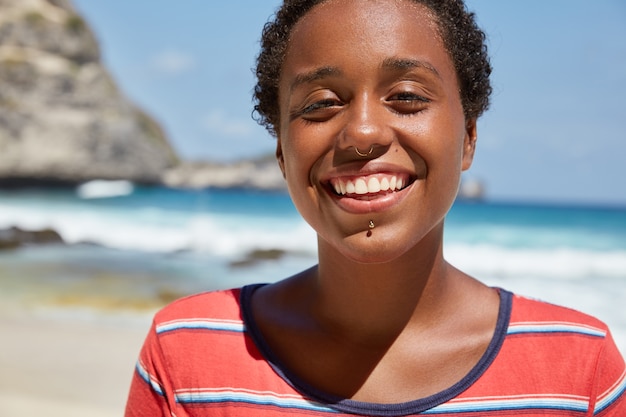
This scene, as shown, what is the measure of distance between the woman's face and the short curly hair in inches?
2.7

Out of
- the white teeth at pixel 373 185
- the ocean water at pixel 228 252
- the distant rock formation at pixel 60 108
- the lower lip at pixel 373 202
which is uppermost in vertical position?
the distant rock formation at pixel 60 108

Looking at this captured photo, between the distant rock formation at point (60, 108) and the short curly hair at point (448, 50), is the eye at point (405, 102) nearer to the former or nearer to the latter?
the short curly hair at point (448, 50)

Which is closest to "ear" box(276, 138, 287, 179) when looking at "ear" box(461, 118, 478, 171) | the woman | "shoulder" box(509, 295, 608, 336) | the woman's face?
the woman

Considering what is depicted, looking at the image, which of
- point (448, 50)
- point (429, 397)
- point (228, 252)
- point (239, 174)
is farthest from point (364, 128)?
point (239, 174)

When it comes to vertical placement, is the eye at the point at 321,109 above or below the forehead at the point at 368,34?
below

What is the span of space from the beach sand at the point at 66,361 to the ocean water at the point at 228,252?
1.74 meters

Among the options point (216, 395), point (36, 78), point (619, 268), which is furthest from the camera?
point (36, 78)

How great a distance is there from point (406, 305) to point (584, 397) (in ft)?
1.42

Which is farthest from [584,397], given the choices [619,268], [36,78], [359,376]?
[36,78]

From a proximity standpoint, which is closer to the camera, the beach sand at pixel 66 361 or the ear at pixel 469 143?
the ear at pixel 469 143

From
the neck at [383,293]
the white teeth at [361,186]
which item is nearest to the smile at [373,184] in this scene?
the white teeth at [361,186]

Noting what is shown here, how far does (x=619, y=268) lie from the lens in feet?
46.9

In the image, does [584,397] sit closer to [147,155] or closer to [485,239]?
[485,239]

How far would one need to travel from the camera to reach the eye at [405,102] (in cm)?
141
